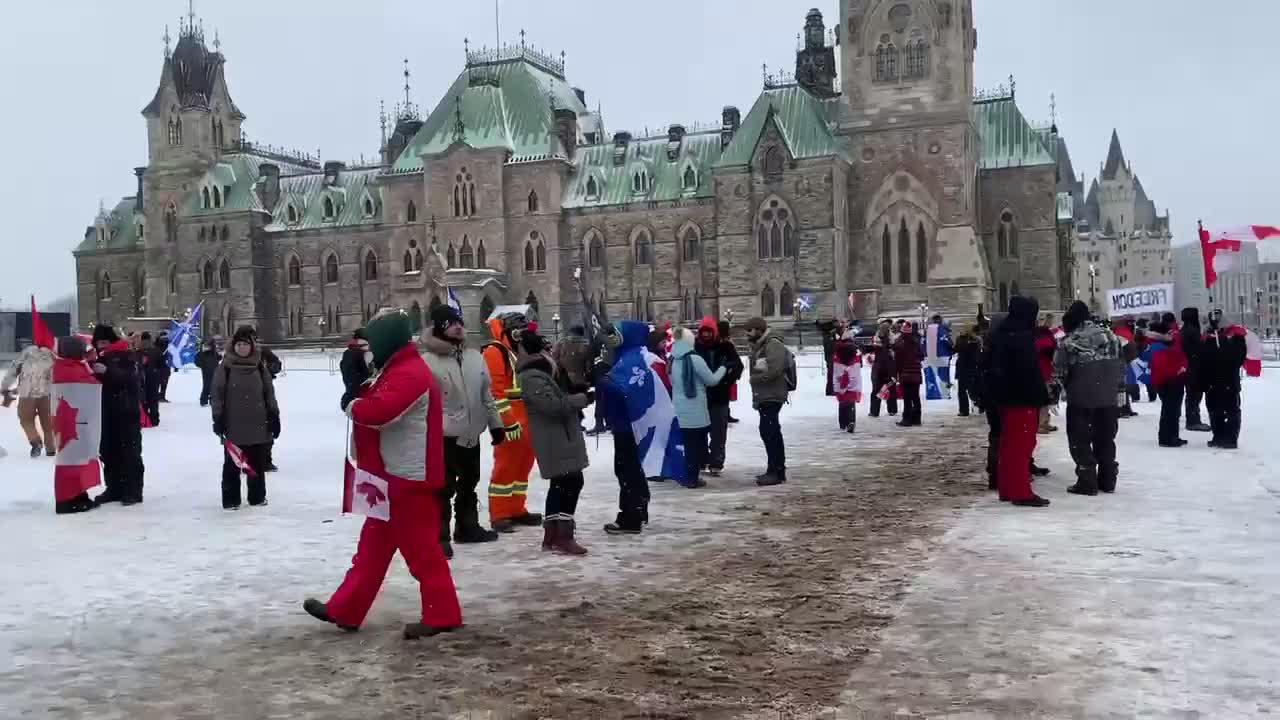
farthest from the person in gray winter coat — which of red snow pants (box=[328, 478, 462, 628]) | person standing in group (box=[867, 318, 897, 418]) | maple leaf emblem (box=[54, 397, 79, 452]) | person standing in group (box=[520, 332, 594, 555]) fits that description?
person standing in group (box=[867, 318, 897, 418])

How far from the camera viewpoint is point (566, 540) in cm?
877

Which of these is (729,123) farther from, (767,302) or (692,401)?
(692,401)

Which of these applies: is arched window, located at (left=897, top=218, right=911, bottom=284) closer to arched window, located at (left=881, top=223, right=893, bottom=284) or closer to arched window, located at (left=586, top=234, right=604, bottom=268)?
arched window, located at (left=881, top=223, right=893, bottom=284)

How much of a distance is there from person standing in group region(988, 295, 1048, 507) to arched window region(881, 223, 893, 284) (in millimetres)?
40502

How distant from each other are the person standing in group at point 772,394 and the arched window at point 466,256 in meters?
46.5

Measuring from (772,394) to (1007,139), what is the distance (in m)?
45.4

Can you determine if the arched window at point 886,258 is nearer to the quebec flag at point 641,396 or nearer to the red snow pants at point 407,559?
the quebec flag at point 641,396

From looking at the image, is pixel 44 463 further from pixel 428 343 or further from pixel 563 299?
pixel 563 299

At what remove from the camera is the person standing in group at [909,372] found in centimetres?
1906

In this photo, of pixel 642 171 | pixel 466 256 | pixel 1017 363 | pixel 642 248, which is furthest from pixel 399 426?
pixel 642 171

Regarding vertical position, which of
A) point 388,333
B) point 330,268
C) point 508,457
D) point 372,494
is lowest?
point 508,457

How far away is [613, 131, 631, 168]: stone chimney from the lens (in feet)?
193

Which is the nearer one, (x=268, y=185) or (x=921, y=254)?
(x=921, y=254)

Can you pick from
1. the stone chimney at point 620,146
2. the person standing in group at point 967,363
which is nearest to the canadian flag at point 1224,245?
the person standing in group at point 967,363
